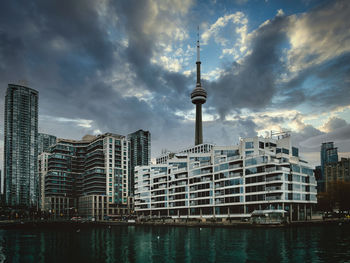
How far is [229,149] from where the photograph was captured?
516 feet

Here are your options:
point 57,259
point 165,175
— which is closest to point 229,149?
point 165,175

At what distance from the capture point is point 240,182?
135500 mm

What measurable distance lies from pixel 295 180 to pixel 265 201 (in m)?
13.9

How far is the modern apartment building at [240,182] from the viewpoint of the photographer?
12419cm

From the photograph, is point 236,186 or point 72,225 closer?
point 236,186

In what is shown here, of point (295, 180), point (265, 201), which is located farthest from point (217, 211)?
point (295, 180)

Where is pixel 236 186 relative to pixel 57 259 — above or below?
above

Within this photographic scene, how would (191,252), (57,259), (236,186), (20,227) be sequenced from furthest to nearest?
1. (20,227)
2. (236,186)
3. (191,252)
4. (57,259)

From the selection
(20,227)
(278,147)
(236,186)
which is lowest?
(20,227)

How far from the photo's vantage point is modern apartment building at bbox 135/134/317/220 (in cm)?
12419

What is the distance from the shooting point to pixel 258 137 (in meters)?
140

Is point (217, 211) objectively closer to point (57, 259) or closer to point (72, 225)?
point (72, 225)

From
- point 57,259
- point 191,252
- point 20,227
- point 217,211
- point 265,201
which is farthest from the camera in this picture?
point 20,227

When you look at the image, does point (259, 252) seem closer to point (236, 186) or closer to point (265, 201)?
point (265, 201)
